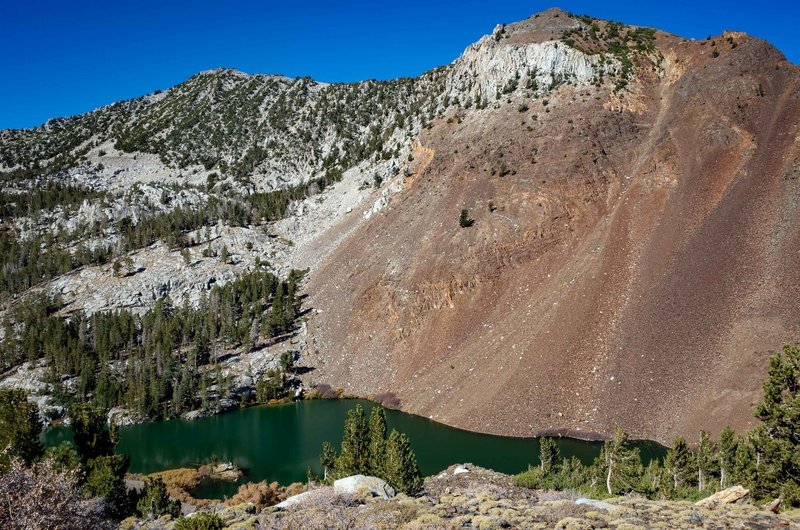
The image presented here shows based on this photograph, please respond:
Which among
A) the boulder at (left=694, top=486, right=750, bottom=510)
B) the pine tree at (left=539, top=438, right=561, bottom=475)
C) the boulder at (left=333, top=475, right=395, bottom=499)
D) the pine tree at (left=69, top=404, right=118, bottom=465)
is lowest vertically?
the pine tree at (left=539, top=438, right=561, bottom=475)

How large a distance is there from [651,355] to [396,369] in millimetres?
31743

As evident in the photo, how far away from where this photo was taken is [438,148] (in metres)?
98.2

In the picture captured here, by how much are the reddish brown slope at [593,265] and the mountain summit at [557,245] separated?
27 cm

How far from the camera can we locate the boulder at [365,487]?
84.1 ft

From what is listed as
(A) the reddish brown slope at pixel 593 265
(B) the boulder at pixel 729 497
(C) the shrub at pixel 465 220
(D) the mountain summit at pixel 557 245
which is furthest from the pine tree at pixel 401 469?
(C) the shrub at pixel 465 220

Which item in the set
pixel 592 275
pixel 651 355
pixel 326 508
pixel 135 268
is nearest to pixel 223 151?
pixel 135 268

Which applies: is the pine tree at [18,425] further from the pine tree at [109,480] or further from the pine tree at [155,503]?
the pine tree at [155,503]

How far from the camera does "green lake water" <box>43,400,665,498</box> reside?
48.2 meters

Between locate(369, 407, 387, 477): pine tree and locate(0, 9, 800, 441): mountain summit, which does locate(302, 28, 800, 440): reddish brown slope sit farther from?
locate(369, 407, 387, 477): pine tree

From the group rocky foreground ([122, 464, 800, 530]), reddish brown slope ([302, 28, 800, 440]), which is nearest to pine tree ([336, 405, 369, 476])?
rocky foreground ([122, 464, 800, 530])

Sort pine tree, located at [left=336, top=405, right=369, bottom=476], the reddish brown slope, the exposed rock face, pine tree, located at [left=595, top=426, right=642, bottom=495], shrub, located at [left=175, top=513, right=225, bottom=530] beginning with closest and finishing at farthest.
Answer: shrub, located at [left=175, top=513, right=225, bottom=530] < pine tree, located at [left=595, top=426, right=642, bottom=495] < pine tree, located at [left=336, top=405, right=369, bottom=476] < the reddish brown slope < the exposed rock face

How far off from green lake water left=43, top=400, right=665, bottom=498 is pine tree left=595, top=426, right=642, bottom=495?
9.31m

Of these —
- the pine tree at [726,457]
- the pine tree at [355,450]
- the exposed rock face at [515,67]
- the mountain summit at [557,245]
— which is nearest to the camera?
the pine tree at [726,457]

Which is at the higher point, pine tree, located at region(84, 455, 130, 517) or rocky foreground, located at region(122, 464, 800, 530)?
rocky foreground, located at region(122, 464, 800, 530)
